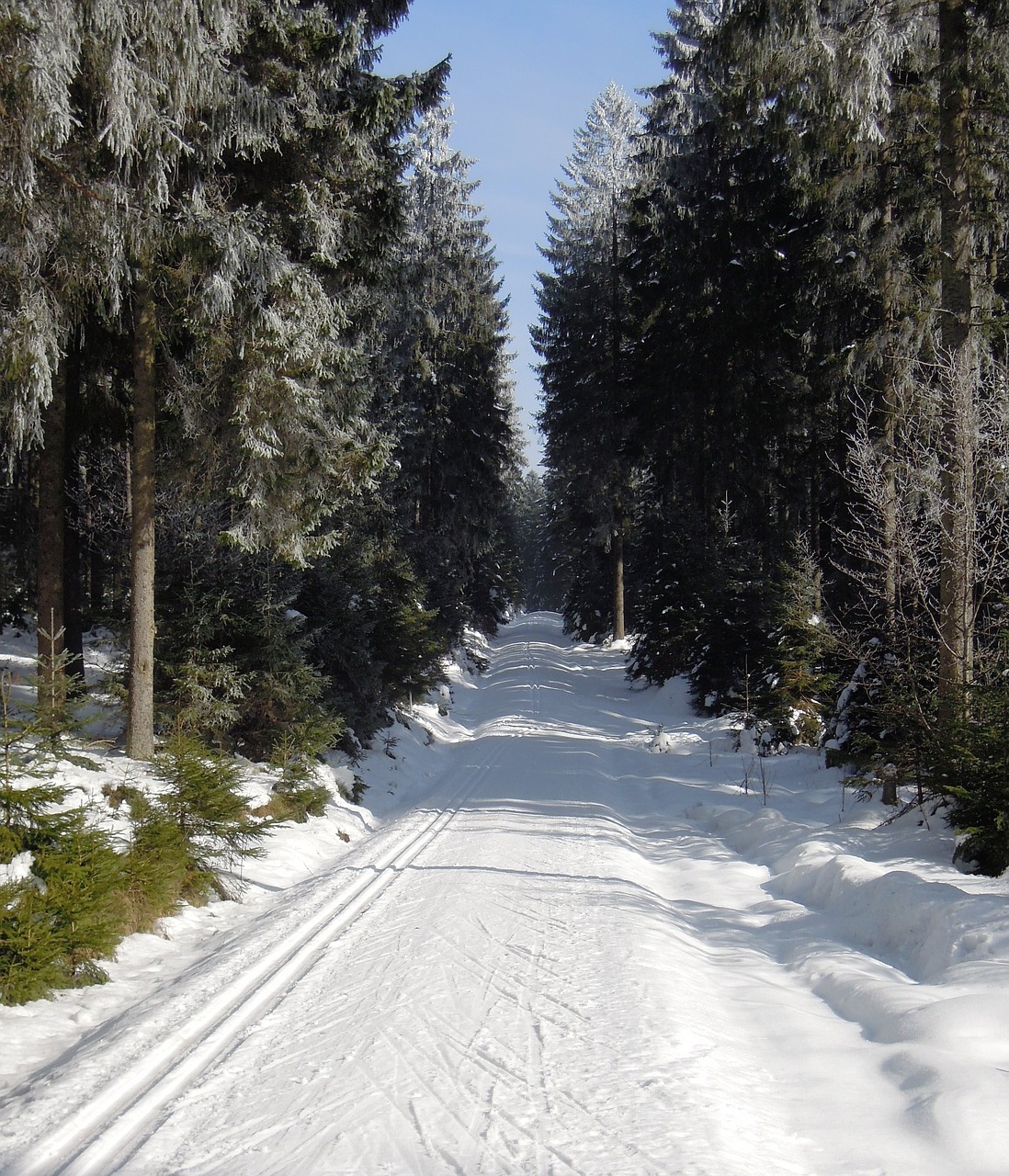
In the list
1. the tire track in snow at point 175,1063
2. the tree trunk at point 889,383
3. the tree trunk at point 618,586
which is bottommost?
the tire track in snow at point 175,1063

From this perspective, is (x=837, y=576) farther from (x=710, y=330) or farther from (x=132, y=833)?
(x=132, y=833)

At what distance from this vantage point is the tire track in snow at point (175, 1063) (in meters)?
3.71

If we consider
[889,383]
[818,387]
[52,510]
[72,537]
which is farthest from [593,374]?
[52,510]

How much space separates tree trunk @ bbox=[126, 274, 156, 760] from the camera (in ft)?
33.7

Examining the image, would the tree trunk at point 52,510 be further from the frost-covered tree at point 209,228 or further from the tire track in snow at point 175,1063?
the tire track in snow at point 175,1063

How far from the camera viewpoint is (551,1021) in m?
5.12

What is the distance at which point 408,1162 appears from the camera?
141 inches

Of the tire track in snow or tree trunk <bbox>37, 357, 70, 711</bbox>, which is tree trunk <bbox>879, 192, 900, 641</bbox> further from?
tree trunk <bbox>37, 357, 70, 711</bbox>

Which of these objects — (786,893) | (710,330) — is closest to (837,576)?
(710,330)

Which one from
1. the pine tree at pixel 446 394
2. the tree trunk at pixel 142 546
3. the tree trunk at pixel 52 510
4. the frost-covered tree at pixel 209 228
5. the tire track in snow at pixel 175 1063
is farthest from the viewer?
the pine tree at pixel 446 394

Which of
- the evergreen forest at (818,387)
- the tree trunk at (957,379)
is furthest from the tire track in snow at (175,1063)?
the tree trunk at (957,379)

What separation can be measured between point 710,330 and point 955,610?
16.2 metres

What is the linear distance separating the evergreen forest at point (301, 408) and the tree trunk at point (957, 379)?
0.04 meters

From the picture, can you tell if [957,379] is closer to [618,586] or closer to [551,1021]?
[551,1021]
